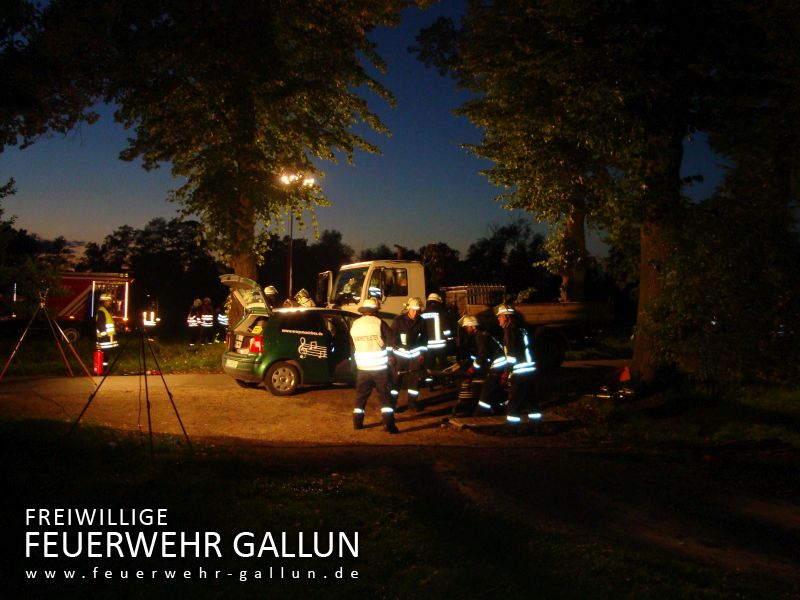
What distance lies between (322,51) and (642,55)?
9839 millimetres

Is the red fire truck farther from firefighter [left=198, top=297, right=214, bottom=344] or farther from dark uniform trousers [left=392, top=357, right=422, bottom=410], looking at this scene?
dark uniform trousers [left=392, top=357, right=422, bottom=410]

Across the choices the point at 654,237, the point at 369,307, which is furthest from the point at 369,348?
the point at 654,237

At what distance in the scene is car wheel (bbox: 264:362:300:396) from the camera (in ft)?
42.6

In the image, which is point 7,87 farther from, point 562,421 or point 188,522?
point 562,421

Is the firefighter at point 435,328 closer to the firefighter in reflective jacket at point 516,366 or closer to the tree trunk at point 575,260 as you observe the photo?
the firefighter in reflective jacket at point 516,366

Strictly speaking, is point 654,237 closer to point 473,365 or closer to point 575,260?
point 473,365

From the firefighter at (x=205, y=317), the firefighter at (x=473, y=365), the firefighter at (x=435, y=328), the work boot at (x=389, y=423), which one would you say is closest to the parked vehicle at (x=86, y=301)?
the firefighter at (x=205, y=317)

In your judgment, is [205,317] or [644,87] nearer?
[644,87]

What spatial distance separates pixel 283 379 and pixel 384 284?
4.26 meters

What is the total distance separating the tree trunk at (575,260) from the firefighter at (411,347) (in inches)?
500

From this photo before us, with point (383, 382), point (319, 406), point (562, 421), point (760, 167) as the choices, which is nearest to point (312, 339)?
point (319, 406)

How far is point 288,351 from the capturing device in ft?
42.4

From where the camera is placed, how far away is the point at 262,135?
62.6 feet

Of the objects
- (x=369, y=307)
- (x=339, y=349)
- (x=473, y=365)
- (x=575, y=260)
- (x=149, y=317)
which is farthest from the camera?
(x=575, y=260)
